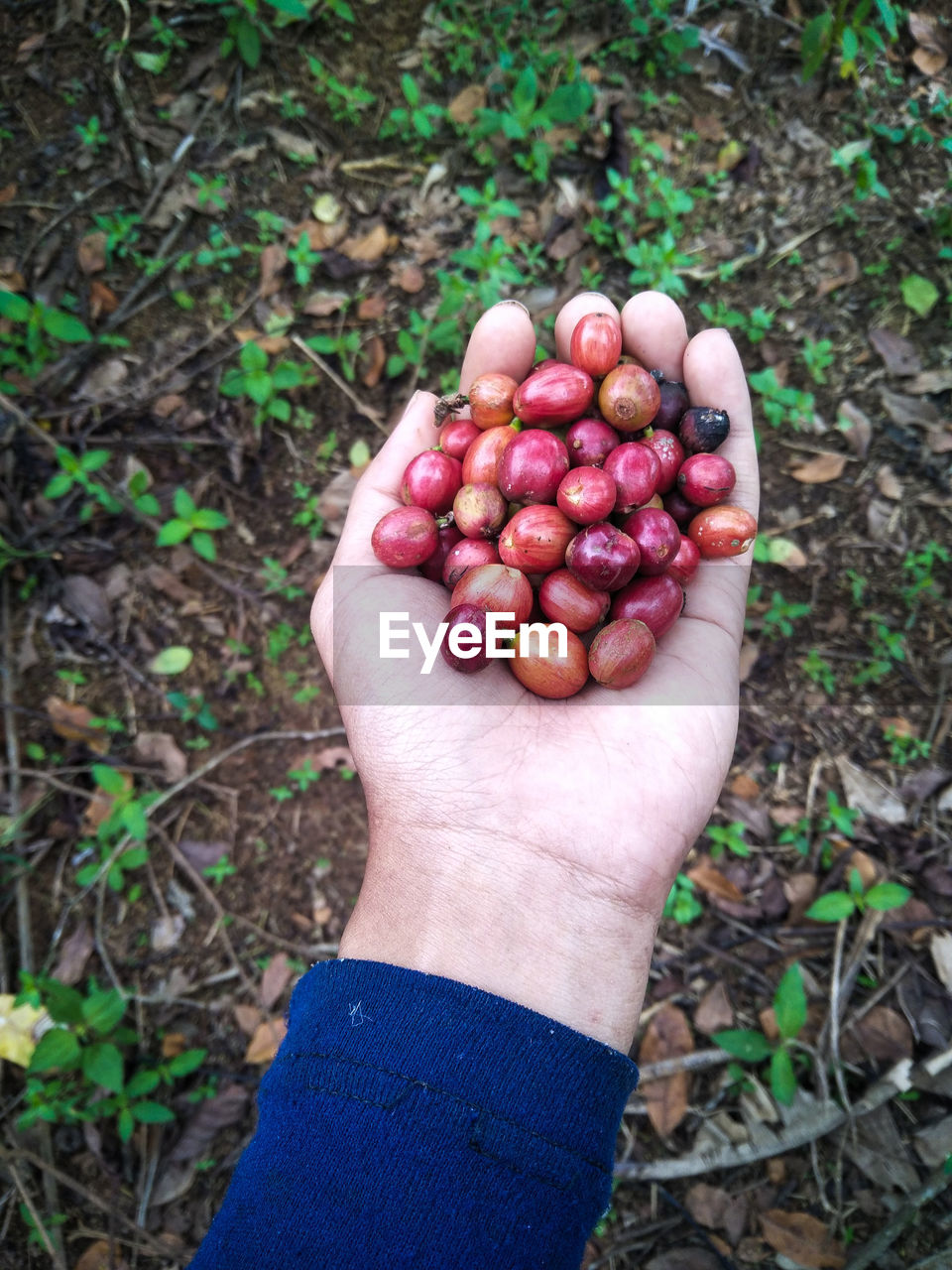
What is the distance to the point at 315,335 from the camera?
14.9 feet

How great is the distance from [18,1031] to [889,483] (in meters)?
5.12

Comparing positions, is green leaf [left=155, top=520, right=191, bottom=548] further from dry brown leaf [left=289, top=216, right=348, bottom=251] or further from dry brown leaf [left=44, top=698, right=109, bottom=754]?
dry brown leaf [left=289, top=216, right=348, bottom=251]

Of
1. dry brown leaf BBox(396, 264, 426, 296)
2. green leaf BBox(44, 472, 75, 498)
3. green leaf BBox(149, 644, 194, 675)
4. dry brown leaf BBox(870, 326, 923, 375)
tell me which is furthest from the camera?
dry brown leaf BBox(396, 264, 426, 296)

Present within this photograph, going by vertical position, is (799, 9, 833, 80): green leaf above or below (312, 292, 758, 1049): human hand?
above

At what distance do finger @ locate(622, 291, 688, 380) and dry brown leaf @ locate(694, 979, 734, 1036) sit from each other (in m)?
2.82

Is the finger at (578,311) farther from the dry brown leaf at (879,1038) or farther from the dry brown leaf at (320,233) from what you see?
the dry brown leaf at (879,1038)

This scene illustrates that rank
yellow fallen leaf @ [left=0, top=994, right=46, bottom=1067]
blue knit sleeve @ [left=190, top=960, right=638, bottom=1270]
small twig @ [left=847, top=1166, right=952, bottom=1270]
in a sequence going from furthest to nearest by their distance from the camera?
yellow fallen leaf @ [left=0, top=994, right=46, bottom=1067], small twig @ [left=847, top=1166, right=952, bottom=1270], blue knit sleeve @ [left=190, top=960, right=638, bottom=1270]

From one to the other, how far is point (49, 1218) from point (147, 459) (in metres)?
3.65

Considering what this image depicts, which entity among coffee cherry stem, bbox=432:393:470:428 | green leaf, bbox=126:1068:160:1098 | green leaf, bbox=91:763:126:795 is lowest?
green leaf, bbox=126:1068:160:1098

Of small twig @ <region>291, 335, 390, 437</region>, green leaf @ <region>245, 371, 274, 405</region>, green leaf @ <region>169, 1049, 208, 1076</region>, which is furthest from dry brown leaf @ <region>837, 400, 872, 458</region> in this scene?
green leaf @ <region>169, 1049, 208, 1076</region>

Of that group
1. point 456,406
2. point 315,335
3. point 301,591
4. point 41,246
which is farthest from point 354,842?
point 41,246

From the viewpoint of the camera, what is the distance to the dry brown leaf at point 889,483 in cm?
437

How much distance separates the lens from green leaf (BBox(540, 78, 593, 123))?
167 inches

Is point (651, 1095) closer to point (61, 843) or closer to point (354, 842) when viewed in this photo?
point (354, 842)
